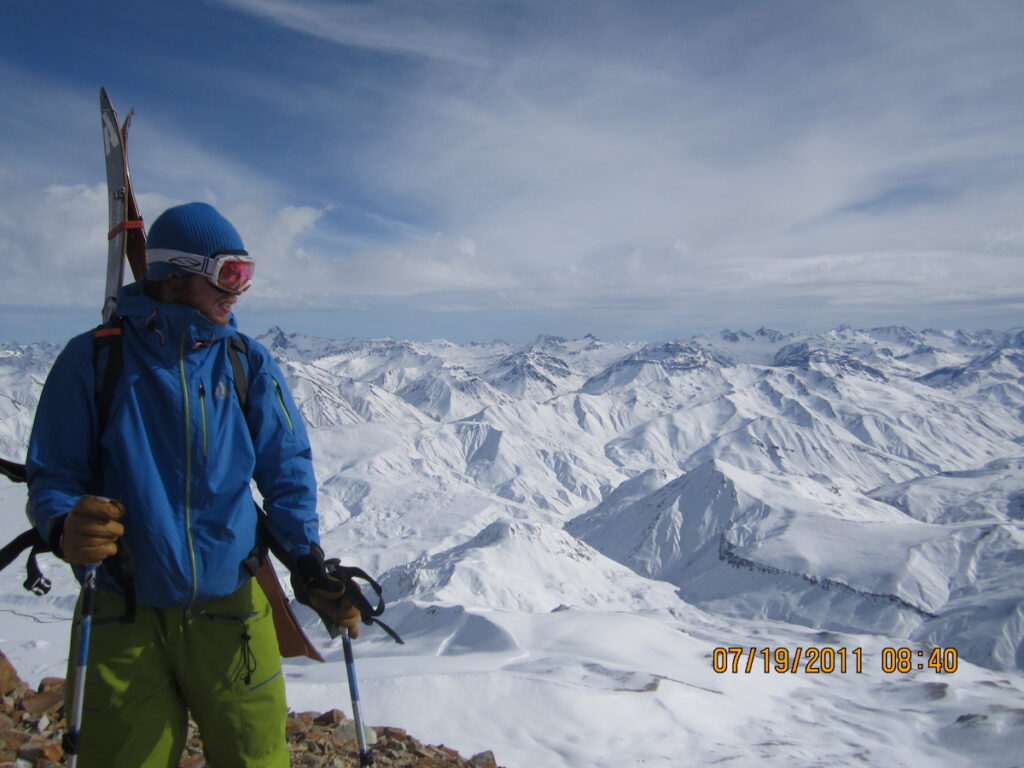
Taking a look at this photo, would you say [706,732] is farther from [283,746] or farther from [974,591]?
[974,591]

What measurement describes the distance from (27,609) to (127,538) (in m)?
146

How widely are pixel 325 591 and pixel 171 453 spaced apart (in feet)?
5.26

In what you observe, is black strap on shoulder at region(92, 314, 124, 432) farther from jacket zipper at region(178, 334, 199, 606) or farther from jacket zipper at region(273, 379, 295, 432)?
jacket zipper at region(273, 379, 295, 432)

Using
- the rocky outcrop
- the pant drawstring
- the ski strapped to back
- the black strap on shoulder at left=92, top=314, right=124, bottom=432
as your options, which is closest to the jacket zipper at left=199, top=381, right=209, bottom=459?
the black strap on shoulder at left=92, top=314, right=124, bottom=432

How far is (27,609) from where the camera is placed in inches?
4518

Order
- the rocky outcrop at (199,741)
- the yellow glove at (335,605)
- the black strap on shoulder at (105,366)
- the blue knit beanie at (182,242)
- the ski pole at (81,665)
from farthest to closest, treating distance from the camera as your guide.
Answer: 1. the rocky outcrop at (199,741)
2. the yellow glove at (335,605)
3. the blue knit beanie at (182,242)
4. the black strap on shoulder at (105,366)
5. the ski pole at (81,665)

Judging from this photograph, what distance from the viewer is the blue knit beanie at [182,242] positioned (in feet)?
14.8

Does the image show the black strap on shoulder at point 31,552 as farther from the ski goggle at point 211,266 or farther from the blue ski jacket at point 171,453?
the ski goggle at point 211,266

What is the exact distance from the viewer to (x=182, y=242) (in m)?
4.57

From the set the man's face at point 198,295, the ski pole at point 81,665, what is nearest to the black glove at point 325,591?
the ski pole at point 81,665

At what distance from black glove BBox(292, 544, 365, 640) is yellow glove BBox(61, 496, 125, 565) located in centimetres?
132

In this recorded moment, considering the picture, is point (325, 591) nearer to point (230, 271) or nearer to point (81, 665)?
point (81, 665)

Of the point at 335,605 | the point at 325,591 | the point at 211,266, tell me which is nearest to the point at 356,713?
the point at 335,605

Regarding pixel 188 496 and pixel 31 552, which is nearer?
pixel 188 496
